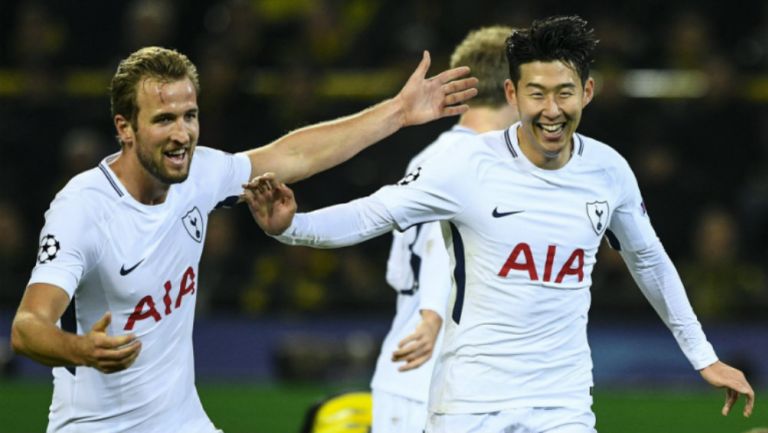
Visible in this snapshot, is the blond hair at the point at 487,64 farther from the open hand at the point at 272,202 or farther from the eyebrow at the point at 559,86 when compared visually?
Result: the open hand at the point at 272,202

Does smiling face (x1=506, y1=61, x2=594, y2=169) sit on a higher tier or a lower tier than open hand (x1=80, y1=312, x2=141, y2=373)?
higher

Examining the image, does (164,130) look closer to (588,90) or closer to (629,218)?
(588,90)

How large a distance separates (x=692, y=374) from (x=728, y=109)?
2247 mm

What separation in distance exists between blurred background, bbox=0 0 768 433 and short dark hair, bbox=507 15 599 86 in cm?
622

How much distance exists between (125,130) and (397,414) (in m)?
1.79

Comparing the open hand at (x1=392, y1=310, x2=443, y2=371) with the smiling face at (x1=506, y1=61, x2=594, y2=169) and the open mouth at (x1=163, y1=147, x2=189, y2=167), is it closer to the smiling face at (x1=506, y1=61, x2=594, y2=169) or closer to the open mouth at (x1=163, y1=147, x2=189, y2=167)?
the smiling face at (x1=506, y1=61, x2=594, y2=169)

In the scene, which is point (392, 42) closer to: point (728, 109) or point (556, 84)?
point (728, 109)

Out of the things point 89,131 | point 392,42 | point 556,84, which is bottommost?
point 556,84

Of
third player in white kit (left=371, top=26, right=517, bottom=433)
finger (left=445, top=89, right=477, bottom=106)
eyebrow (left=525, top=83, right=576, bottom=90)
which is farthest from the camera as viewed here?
third player in white kit (left=371, top=26, right=517, bottom=433)

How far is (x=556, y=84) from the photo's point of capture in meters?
4.96

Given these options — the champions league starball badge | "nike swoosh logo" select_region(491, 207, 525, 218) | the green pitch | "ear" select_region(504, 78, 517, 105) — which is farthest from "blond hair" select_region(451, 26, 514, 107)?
the green pitch

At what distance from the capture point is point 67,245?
4.64 m

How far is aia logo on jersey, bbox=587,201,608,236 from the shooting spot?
502 centimetres

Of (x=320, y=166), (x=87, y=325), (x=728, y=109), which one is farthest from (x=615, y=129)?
(x=87, y=325)
